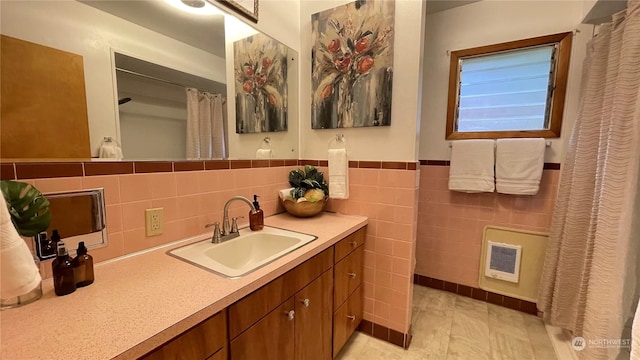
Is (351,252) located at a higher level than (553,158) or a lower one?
lower

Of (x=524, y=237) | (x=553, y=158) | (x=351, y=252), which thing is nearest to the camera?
(x=351, y=252)

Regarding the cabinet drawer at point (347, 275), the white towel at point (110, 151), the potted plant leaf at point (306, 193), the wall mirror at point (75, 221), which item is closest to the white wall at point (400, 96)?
the potted plant leaf at point (306, 193)

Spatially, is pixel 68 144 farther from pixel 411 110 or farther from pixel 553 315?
pixel 553 315

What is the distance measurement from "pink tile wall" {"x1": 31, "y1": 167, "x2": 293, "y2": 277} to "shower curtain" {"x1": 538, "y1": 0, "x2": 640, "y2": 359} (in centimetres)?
177

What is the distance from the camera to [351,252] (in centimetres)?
145

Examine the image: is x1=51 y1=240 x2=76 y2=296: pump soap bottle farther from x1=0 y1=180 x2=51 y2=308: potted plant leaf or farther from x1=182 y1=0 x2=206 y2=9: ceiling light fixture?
x1=182 y1=0 x2=206 y2=9: ceiling light fixture

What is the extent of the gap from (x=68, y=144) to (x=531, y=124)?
2628 mm

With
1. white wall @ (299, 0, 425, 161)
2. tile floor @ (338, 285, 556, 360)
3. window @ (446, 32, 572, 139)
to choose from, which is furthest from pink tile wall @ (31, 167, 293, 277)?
window @ (446, 32, 572, 139)

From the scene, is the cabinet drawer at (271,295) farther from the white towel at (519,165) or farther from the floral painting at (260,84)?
the white towel at (519,165)

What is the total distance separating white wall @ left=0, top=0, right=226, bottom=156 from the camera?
29.0 inches

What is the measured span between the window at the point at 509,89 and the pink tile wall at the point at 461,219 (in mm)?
371

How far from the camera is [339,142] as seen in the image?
1684 millimetres

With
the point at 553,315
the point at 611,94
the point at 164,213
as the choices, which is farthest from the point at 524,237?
the point at 164,213

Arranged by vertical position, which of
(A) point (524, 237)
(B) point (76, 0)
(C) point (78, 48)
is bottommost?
(A) point (524, 237)
